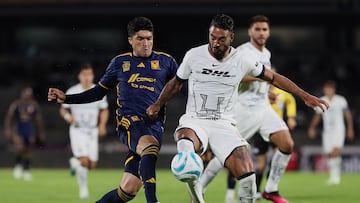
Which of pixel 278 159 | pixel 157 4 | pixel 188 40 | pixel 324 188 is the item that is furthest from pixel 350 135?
pixel 188 40

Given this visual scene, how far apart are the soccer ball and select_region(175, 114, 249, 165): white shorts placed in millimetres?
421

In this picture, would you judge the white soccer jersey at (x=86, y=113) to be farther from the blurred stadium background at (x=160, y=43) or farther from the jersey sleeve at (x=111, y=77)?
the blurred stadium background at (x=160, y=43)

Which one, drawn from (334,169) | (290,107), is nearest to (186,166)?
(290,107)

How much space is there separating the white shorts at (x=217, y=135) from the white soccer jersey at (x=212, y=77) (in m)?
0.07

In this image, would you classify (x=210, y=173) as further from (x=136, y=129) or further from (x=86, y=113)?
(x=86, y=113)

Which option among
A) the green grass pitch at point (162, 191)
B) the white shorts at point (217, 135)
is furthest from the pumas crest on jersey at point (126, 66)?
the green grass pitch at point (162, 191)

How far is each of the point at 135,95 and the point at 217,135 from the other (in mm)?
935

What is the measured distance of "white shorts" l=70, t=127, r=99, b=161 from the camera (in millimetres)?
14688

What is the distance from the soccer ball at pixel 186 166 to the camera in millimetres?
8125

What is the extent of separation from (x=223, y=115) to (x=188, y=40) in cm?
2434

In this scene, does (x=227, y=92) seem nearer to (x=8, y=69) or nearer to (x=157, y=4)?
(x=157, y=4)

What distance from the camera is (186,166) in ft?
26.6

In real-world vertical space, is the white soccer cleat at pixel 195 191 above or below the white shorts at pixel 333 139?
above

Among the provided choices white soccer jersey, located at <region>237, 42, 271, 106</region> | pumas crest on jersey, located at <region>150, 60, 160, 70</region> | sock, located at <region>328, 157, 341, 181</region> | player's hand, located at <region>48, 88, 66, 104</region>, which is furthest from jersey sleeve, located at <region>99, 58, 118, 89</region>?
sock, located at <region>328, 157, 341, 181</region>
